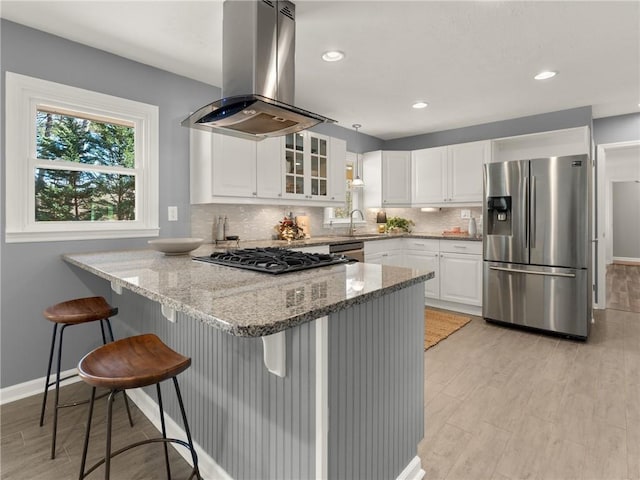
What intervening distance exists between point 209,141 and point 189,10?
3.50 feet

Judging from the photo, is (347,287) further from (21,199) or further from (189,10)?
(21,199)

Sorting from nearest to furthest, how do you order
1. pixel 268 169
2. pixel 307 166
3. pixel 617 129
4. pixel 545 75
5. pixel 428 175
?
pixel 545 75 → pixel 268 169 → pixel 307 166 → pixel 617 129 → pixel 428 175

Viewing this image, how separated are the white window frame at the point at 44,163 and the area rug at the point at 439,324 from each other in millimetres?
2727

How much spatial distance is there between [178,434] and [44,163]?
203cm

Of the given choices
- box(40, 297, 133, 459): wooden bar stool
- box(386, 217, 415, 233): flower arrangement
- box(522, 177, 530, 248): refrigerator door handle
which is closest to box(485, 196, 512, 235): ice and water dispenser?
box(522, 177, 530, 248): refrigerator door handle

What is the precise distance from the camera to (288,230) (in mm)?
3918

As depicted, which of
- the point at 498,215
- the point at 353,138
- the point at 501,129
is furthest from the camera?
the point at 353,138

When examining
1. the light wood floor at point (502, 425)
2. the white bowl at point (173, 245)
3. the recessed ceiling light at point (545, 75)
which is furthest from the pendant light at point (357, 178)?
the white bowl at point (173, 245)

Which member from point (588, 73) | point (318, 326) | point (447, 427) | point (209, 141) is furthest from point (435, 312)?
point (318, 326)

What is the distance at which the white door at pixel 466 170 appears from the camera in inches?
175

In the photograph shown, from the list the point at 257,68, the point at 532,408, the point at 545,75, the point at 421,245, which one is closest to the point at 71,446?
the point at 257,68

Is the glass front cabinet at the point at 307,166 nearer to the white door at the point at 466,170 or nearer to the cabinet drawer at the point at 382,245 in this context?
the cabinet drawer at the point at 382,245

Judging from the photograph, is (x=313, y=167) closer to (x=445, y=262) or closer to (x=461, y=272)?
(x=445, y=262)

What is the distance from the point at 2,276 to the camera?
2.30m
